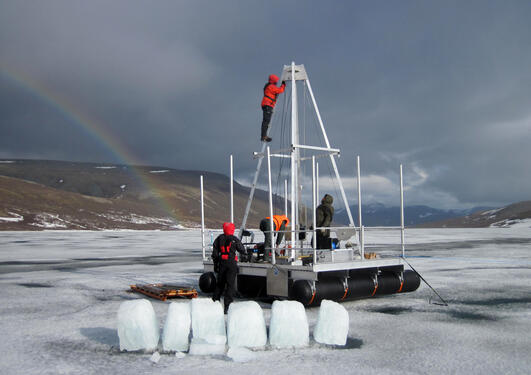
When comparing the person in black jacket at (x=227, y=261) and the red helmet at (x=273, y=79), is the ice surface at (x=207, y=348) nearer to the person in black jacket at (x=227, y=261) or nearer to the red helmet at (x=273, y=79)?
the person in black jacket at (x=227, y=261)

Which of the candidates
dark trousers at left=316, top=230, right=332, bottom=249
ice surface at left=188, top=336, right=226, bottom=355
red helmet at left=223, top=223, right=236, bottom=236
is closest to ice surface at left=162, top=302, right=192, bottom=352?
ice surface at left=188, top=336, right=226, bottom=355

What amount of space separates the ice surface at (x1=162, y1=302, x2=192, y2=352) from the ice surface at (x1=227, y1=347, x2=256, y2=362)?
2.19ft

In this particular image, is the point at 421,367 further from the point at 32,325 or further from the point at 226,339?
the point at 32,325

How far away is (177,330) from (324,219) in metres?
5.51

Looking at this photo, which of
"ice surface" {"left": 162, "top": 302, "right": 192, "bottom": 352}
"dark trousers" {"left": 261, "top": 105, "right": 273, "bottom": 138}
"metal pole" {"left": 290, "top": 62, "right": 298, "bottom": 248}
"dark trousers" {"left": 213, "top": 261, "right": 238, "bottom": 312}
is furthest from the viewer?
"dark trousers" {"left": 261, "top": 105, "right": 273, "bottom": 138}

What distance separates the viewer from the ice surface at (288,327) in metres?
7.07

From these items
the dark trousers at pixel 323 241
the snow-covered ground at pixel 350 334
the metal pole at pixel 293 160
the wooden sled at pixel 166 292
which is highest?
the metal pole at pixel 293 160

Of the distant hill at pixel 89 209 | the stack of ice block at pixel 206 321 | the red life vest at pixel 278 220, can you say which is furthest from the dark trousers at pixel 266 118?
the distant hill at pixel 89 209

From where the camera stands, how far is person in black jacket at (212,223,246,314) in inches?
382

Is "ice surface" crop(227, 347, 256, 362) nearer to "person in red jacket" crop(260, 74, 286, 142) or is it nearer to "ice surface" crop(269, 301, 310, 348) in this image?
"ice surface" crop(269, 301, 310, 348)

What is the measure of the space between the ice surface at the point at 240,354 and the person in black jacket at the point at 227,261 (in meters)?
2.98

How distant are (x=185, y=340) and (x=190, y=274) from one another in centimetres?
977

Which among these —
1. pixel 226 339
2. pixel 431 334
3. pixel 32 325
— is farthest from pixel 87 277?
pixel 431 334

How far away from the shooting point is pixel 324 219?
38.4 ft
